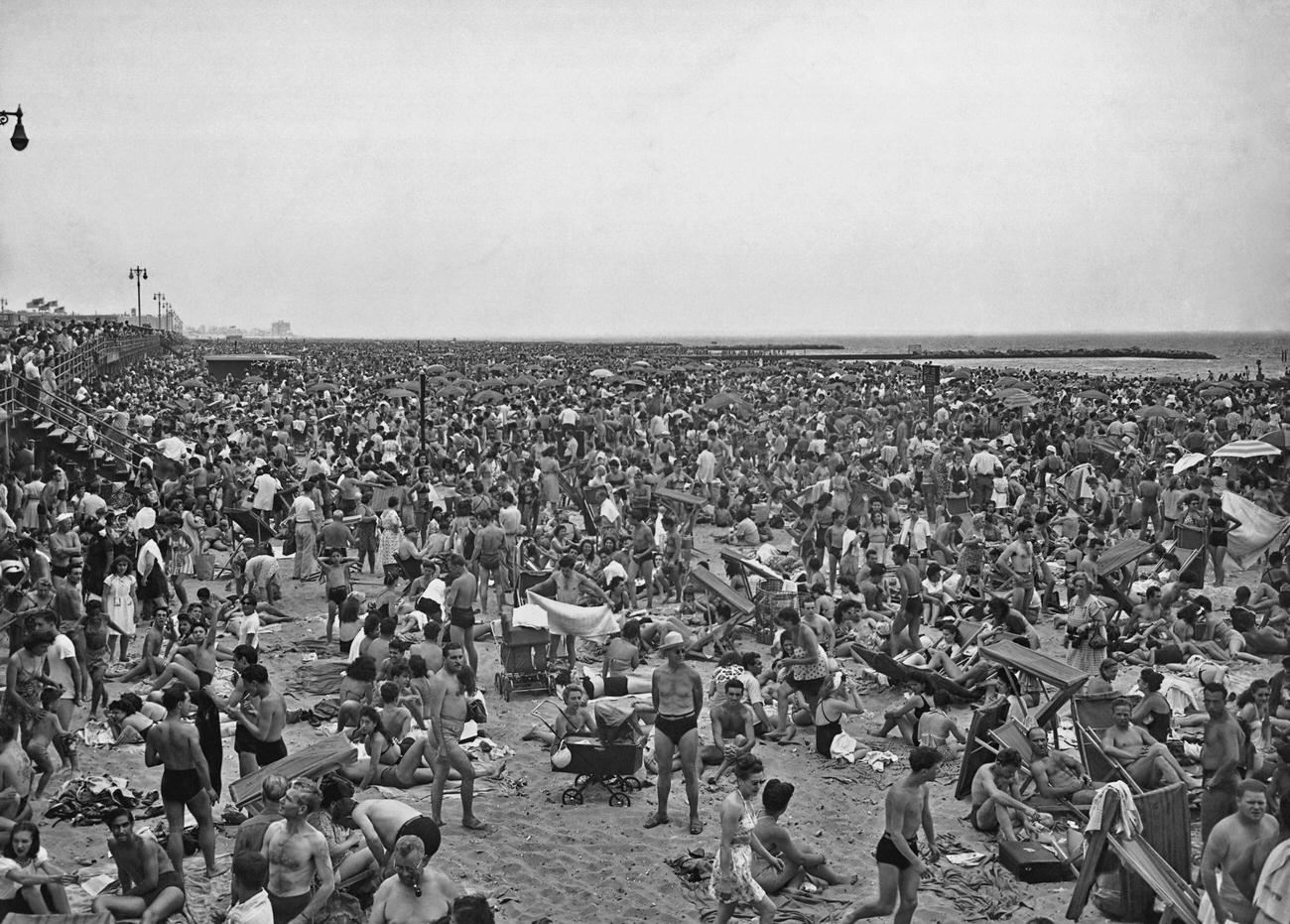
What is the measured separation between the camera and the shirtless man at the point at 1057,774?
805cm

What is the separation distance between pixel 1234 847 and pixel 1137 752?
2322 millimetres

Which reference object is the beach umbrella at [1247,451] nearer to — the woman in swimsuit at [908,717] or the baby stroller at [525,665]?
the woman in swimsuit at [908,717]

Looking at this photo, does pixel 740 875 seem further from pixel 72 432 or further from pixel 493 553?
pixel 72 432

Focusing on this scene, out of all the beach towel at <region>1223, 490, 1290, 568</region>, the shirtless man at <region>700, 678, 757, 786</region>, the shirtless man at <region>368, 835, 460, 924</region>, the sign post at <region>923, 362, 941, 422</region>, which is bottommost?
the shirtless man at <region>700, 678, 757, 786</region>

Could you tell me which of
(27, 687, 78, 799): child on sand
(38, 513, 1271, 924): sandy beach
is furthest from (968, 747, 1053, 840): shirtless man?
(27, 687, 78, 799): child on sand

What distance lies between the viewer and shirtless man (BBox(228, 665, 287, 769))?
25.3 feet

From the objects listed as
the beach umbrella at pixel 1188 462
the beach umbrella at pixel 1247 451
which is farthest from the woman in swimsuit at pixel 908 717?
the beach umbrella at pixel 1188 462

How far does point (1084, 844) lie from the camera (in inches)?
282

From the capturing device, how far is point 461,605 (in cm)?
1106

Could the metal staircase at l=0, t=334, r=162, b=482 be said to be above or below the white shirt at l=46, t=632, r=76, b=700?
above

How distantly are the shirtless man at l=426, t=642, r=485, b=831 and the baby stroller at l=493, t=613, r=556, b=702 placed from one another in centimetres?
260

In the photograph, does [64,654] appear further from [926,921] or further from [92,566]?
[926,921]

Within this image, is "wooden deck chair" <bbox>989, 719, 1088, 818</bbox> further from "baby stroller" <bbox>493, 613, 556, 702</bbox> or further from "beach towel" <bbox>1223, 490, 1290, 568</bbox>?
"beach towel" <bbox>1223, 490, 1290, 568</bbox>

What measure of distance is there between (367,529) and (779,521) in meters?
6.75
